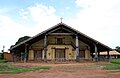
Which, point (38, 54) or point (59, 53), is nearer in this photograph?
point (59, 53)

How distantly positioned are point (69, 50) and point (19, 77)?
26504 mm

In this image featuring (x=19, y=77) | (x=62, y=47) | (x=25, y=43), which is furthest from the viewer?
(x=62, y=47)

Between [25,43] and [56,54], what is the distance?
5.90 m

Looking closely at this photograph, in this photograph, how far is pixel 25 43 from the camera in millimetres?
38031

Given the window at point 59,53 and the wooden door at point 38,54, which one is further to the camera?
the wooden door at point 38,54

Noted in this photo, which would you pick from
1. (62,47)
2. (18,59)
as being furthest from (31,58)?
(62,47)

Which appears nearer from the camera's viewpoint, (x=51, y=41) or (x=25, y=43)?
(x=25, y=43)

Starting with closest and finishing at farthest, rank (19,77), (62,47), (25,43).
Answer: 1. (19,77)
2. (25,43)
3. (62,47)

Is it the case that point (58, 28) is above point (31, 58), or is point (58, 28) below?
above

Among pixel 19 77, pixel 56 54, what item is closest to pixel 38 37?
pixel 56 54

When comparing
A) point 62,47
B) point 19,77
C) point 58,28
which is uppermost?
point 58,28

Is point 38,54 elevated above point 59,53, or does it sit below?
below

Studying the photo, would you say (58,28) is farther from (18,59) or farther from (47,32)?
(18,59)

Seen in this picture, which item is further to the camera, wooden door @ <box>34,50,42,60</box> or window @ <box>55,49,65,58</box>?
wooden door @ <box>34,50,42,60</box>
